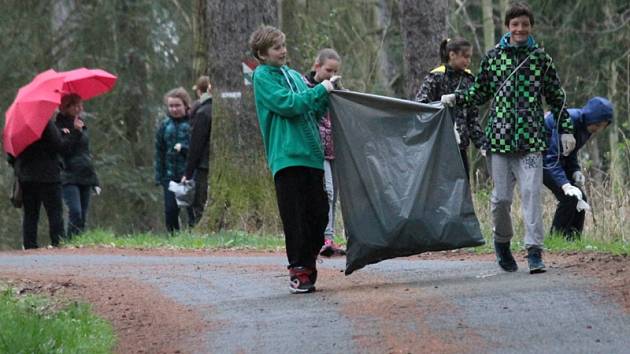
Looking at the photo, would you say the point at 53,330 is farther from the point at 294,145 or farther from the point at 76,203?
the point at 76,203

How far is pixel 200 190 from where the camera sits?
58.9ft

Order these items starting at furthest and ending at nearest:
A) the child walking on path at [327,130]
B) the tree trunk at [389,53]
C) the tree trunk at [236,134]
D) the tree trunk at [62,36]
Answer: the tree trunk at [389,53]
the tree trunk at [62,36]
the tree trunk at [236,134]
the child walking on path at [327,130]

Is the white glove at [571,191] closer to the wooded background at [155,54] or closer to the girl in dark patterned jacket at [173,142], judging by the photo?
the girl in dark patterned jacket at [173,142]

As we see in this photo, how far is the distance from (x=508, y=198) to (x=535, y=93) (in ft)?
2.81

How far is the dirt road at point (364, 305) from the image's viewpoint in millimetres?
7793

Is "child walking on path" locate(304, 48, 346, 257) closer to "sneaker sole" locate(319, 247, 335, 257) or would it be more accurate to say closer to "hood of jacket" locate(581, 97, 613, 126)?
"sneaker sole" locate(319, 247, 335, 257)

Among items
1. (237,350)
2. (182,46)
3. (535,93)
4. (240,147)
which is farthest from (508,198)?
(182,46)

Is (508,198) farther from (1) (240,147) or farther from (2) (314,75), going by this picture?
(1) (240,147)

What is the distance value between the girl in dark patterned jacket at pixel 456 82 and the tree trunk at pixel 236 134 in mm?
4439

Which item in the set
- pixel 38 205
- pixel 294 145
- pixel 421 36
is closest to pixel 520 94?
pixel 294 145

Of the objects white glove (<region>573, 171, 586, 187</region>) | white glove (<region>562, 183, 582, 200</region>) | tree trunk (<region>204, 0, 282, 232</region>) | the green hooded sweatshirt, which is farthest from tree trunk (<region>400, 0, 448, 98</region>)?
the green hooded sweatshirt

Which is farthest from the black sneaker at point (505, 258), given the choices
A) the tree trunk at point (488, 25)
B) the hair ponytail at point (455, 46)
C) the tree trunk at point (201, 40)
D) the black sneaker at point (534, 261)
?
the tree trunk at point (488, 25)

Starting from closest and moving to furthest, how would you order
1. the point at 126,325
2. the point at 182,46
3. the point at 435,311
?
the point at 435,311 < the point at 126,325 < the point at 182,46

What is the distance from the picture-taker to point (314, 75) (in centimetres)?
1248
